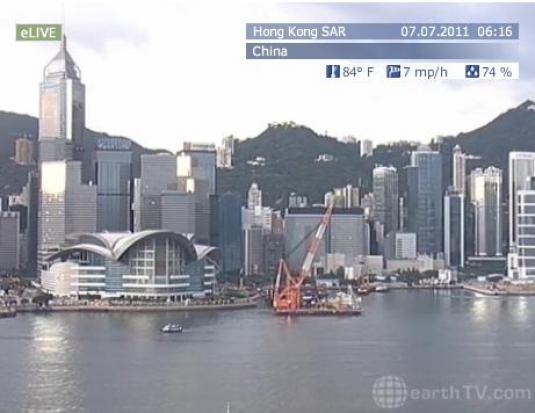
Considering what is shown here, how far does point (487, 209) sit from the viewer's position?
4.15 meters

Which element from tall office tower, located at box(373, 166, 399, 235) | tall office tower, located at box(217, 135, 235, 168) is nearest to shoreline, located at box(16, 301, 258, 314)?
tall office tower, located at box(373, 166, 399, 235)

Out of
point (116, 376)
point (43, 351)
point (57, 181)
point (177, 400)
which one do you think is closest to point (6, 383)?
point (116, 376)

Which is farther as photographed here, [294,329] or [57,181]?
[294,329]

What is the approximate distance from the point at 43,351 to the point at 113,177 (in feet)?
3.61

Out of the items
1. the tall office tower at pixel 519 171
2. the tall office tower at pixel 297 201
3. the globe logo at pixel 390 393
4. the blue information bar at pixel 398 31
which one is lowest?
the globe logo at pixel 390 393

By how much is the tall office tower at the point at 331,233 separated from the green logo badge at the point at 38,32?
Result: 2335mm

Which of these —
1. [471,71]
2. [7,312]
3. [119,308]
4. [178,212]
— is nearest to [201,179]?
[178,212]

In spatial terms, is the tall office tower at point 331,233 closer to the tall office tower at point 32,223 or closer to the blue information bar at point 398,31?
the tall office tower at point 32,223

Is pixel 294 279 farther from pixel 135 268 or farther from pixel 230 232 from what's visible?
pixel 135 268

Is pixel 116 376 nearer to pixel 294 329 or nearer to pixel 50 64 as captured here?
pixel 50 64

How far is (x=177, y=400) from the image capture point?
146 inches

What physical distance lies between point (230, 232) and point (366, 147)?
3.14m

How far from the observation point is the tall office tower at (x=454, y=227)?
440 centimetres

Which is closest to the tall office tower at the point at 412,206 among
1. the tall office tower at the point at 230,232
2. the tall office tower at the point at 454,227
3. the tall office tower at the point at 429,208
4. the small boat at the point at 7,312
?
the tall office tower at the point at 429,208
